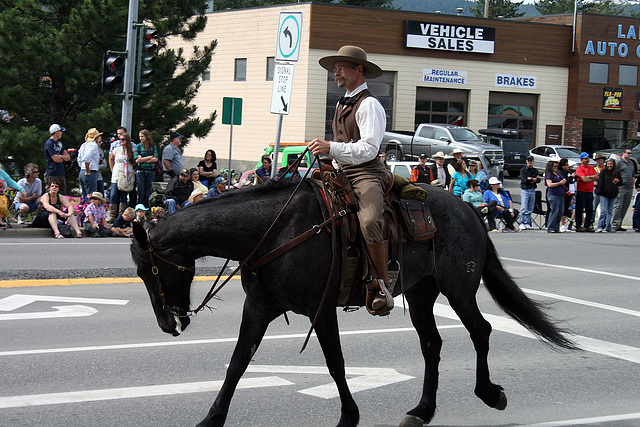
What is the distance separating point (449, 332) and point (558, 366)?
138 centimetres

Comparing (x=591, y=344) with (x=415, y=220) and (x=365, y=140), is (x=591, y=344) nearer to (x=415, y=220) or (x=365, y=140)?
(x=415, y=220)

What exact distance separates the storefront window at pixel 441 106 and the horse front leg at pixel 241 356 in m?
35.4

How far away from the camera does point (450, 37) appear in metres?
38.9

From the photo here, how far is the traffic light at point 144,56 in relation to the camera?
1503 cm

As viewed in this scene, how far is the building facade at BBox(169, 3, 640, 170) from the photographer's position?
120 ft

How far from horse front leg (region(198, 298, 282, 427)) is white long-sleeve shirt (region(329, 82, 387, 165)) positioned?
1.18 metres

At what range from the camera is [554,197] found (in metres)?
19.5

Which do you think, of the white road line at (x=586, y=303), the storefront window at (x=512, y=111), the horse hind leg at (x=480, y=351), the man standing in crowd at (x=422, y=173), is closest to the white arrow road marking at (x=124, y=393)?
the horse hind leg at (x=480, y=351)

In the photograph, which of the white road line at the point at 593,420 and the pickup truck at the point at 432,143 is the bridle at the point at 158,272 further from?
the pickup truck at the point at 432,143

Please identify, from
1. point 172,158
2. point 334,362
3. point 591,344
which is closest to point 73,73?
point 172,158

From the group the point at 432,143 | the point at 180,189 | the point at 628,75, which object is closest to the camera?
the point at 180,189

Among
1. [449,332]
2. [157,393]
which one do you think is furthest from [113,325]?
[449,332]

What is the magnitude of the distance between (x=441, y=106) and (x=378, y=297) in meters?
36.1

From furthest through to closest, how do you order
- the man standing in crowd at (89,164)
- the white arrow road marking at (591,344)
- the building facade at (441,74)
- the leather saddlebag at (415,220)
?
the building facade at (441,74) → the man standing in crowd at (89,164) → the white arrow road marking at (591,344) → the leather saddlebag at (415,220)
